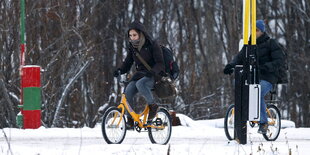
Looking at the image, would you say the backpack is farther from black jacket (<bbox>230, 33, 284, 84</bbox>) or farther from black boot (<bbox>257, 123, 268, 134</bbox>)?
black boot (<bbox>257, 123, 268, 134</bbox>)

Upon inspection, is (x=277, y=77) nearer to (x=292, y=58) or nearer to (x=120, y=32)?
(x=120, y=32)

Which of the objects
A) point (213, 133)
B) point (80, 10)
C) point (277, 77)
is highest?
point (80, 10)

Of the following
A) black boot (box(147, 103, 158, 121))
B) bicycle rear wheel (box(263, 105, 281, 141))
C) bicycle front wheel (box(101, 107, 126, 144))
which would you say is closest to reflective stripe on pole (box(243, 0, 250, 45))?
black boot (box(147, 103, 158, 121))

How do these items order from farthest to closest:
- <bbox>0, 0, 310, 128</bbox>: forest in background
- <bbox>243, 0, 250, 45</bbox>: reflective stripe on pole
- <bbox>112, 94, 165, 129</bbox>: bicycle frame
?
<bbox>0, 0, 310, 128</bbox>: forest in background → <bbox>112, 94, 165, 129</bbox>: bicycle frame → <bbox>243, 0, 250, 45</bbox>: reflective stripe on pole

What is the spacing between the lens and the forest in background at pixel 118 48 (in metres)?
16.4

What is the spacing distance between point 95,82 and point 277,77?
24.3ft

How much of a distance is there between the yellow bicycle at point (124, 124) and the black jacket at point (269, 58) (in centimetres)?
149

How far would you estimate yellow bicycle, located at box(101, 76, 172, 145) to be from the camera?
1023 cm

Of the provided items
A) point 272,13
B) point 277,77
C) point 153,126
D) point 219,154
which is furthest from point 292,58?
point 219,154

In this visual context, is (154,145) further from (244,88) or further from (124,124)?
(244,88)

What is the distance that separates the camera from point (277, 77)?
11750mm

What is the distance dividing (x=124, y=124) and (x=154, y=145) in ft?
3.72

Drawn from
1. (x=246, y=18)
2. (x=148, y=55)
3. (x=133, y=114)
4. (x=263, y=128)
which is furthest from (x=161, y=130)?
(x=246, y=18)

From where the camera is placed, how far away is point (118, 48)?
2042 cm
